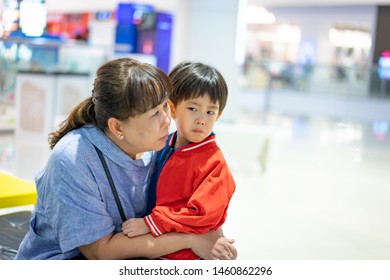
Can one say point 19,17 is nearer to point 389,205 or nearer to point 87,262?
point 389,205

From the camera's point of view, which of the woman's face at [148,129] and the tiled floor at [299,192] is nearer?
the woman's face at [148,129]

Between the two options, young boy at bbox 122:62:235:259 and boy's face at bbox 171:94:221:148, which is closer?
young boy at bbox 122:62:235:259

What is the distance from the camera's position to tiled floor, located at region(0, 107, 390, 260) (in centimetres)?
457

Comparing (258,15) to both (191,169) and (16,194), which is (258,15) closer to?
(16,194)

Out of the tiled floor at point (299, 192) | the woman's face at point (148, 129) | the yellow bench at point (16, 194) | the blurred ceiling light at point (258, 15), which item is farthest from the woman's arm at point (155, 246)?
the blurred ceiling light at point (258, 15)

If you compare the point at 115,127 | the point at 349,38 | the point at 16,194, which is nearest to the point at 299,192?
the point at 16,194

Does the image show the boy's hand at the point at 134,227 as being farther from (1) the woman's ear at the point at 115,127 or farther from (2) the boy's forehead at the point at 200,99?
(2) the boy's forehead at the point at 200,99

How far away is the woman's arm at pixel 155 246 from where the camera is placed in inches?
71.9

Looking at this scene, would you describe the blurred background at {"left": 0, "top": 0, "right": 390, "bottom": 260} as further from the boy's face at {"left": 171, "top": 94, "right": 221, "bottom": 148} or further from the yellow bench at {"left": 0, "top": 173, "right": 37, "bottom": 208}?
the boy's face at {"left": 171, "top": 94, "right": 221, "bottom": 148}

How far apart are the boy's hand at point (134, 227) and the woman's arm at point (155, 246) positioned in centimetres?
1

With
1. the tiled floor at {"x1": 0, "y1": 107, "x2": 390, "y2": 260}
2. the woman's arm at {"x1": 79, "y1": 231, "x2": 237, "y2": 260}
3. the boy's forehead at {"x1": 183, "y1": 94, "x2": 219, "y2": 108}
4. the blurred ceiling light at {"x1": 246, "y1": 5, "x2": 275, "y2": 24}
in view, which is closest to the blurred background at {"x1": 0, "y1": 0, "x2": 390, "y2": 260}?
the tiled floor at {"x1": 0, "y1": 107, "x2": 390, "y2": 260}

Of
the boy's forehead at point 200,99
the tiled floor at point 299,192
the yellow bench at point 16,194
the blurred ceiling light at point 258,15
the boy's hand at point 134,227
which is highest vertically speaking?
the blurred ceiling light at point 258,15

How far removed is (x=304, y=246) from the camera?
14.8ft

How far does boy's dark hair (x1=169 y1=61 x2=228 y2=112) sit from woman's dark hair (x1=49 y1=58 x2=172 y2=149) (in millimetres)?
148
